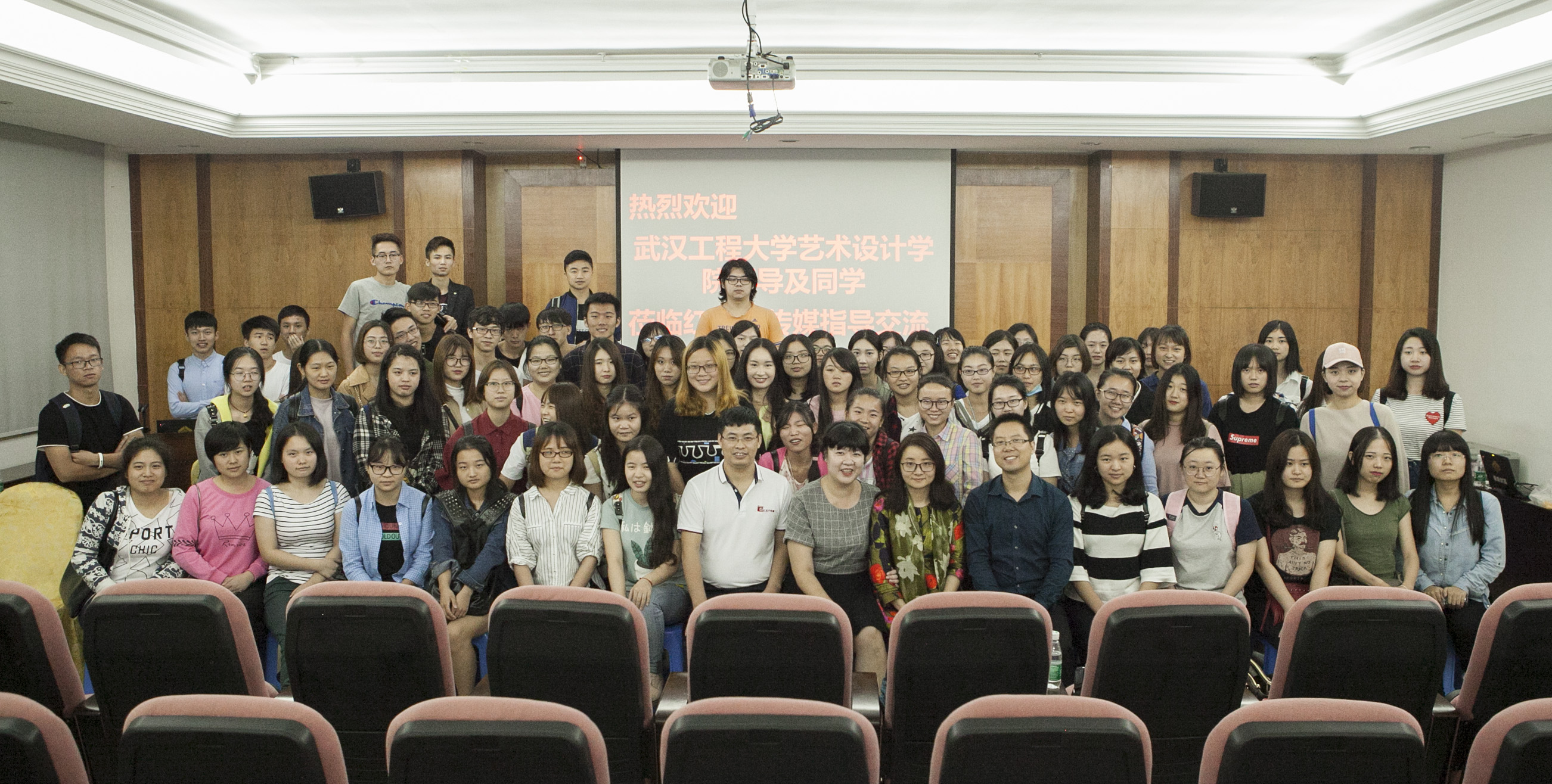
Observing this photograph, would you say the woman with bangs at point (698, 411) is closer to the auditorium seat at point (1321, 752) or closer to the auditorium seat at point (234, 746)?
the auditorium seat at point (234, 746)

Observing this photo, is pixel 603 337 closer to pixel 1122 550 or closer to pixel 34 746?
pixel 1122 550

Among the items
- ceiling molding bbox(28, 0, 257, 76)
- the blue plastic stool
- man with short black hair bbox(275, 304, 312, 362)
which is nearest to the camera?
the blue plastic stool

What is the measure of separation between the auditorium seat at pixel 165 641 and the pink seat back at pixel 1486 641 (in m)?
3.20

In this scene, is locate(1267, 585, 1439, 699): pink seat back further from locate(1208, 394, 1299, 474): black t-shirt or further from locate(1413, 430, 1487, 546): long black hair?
locate(1208, 394, 1299, 474): black t-shirt

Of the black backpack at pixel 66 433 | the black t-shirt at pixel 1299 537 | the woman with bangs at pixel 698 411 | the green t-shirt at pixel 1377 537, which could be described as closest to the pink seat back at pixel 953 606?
the black t-shirt at pixel 1299 537

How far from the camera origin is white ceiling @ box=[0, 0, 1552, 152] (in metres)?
5.33

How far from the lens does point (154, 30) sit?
5.44 meters

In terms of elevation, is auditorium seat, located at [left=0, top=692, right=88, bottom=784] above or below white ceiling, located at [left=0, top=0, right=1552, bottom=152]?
below

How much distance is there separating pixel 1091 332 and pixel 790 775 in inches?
181

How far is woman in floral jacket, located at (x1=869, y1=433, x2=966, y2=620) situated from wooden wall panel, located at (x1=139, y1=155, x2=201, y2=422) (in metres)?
6.24

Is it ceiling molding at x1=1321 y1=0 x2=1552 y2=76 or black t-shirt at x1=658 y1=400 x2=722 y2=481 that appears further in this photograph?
ceiling molding at x1=1321 y1=0 x2=1552 y2=76

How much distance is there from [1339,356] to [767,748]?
3742 mm

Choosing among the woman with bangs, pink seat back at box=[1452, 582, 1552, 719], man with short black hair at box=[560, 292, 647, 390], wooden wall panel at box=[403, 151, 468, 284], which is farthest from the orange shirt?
pink seat back at box=[1452, 582, 1552, 719]

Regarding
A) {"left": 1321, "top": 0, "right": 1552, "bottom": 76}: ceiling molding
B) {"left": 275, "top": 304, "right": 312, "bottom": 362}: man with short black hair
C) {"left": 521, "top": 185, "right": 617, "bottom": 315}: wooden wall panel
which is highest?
{"left": 1321, "top": 0, "right": 1552, "bottom": 76}: ceiling molding
